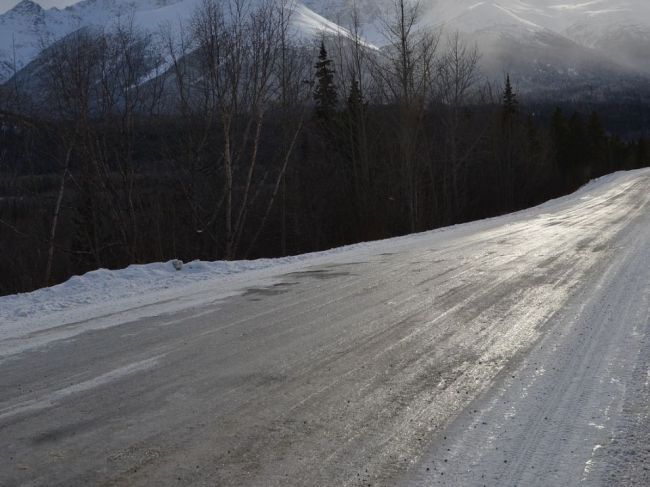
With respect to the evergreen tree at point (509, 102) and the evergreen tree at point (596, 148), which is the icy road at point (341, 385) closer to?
the evergreen tree at point (509, 102)

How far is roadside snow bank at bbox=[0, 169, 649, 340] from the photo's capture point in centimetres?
692

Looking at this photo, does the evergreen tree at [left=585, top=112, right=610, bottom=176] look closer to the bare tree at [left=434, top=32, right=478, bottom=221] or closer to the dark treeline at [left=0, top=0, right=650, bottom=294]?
the bare tree at [left=434, top=32, right=478, bottom=221]

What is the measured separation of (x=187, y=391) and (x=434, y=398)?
1729mm

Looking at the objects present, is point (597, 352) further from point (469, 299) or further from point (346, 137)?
point (346, 137)

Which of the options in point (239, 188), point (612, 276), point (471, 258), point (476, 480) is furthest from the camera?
point (239, 188)

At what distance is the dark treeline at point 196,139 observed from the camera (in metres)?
17.2

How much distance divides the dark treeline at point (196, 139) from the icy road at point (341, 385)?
32.1 feet

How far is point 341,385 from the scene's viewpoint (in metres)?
4.11

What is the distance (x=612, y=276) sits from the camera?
7809mm

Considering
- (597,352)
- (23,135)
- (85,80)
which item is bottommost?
(597,352)

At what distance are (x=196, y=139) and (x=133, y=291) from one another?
12912 millimetres

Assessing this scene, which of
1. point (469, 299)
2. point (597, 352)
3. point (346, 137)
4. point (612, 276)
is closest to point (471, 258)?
point (612, 276)

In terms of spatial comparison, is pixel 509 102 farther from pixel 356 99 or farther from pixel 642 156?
pixel 642 156

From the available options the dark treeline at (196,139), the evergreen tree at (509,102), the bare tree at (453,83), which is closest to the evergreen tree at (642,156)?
the evergreen tree at (509,102)
